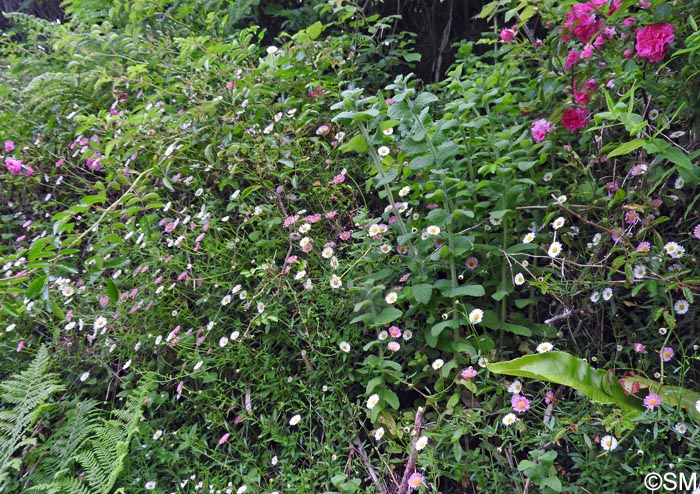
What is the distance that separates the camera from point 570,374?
143 cm

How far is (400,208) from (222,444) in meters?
0.97

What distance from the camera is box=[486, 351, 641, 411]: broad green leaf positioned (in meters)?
1.43

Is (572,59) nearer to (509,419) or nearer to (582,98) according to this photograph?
(582,98)

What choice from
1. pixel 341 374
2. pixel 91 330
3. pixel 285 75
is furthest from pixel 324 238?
pixel 91 330

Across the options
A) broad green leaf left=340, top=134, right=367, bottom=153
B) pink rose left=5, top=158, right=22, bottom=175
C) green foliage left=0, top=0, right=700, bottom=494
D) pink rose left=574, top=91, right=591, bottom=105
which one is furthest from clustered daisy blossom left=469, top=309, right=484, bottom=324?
pink rose left=5, top=158, right=22, bottom=175

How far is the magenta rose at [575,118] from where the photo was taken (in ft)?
5.84

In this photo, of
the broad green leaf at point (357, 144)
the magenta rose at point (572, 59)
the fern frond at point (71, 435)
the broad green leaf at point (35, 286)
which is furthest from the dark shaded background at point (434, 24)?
the fern frond at point (71, 435)

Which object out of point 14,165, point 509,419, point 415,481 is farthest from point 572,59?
point 14,165

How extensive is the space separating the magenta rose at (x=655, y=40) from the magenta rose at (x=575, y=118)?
0.76 feet

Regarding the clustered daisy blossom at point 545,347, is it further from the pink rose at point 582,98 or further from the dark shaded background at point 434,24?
the dark shaded background at point 434,24

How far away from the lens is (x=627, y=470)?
53.1 inches

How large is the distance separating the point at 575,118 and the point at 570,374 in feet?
2.57

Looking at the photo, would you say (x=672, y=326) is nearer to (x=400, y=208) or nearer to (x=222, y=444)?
(x=400, y=208)

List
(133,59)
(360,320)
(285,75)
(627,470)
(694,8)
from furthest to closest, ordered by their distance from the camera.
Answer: (133,59)
(285,75)
(360,320)
(694,8)
(627,470)
